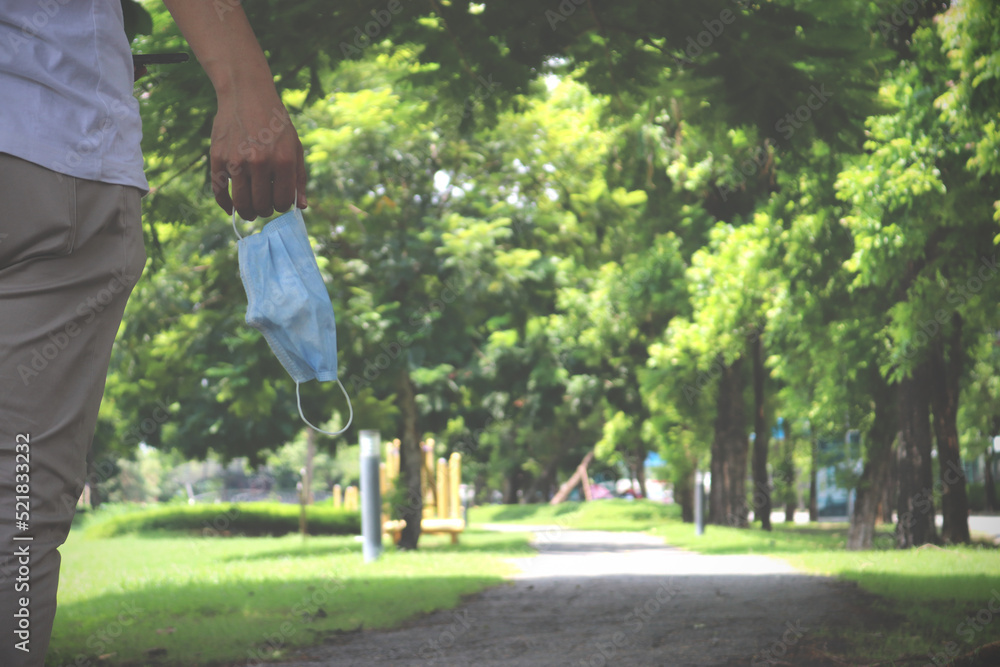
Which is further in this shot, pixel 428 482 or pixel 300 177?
pixel 428 482

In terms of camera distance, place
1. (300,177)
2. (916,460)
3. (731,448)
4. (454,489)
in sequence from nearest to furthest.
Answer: (300,177) → (916,460) → (454,489) → (731,448)

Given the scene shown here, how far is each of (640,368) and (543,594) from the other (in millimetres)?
15808

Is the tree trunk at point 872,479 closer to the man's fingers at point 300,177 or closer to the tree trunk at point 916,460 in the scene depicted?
the tree trunk at point 916,460

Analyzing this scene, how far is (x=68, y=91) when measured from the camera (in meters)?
1.90

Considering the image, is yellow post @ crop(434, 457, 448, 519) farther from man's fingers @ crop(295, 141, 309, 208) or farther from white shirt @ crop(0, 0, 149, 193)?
white shirt @ crop(0, 0, 149, 193)

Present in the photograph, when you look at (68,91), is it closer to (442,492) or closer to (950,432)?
(950,432)

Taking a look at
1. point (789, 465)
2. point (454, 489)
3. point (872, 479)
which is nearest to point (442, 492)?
point (454, 489)

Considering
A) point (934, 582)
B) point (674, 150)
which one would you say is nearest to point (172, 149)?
point (934, 582)

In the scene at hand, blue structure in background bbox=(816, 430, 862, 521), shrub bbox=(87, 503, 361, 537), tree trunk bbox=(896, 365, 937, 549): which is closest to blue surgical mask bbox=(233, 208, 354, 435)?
tree trunk bbox=(896, 365, 937, 549)

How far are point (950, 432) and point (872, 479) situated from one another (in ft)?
9.48

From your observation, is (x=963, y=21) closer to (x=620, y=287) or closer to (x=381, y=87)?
(x=381, y=87)

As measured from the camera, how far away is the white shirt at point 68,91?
1821 millimetres

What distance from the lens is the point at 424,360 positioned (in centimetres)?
1650

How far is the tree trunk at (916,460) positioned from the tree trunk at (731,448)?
8.73 m
